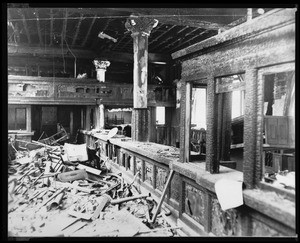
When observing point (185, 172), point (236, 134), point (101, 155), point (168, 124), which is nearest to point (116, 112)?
point (168, 124)

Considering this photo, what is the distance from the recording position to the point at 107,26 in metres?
12.8

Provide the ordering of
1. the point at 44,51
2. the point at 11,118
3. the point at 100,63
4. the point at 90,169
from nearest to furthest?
the point at 90,169 < the point at 44,51 < the point at 100,63 < the point at 11,118

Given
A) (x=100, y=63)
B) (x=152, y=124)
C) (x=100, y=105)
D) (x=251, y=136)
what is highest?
(x=100, y=63)

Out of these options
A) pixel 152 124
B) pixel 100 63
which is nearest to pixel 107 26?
pixel 100 63

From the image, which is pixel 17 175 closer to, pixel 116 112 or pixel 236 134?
pixel 236 134

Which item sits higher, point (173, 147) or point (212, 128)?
point (212, 128)

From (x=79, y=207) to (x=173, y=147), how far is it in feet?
10.4

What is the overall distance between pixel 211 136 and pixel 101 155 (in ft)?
27.8

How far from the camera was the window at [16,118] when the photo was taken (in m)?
19.1

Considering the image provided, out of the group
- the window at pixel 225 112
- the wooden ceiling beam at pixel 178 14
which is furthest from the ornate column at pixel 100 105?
the window at pixel 225 112

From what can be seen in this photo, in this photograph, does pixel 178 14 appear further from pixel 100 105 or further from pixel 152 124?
pixel 152 124

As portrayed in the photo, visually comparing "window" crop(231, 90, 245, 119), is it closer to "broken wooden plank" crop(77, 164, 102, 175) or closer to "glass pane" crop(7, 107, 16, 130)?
"broken wooden plank" crop(77, 164, 102, 175)

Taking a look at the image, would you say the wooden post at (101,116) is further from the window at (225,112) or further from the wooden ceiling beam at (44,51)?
the window at (225,112)

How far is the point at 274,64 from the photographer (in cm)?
333
